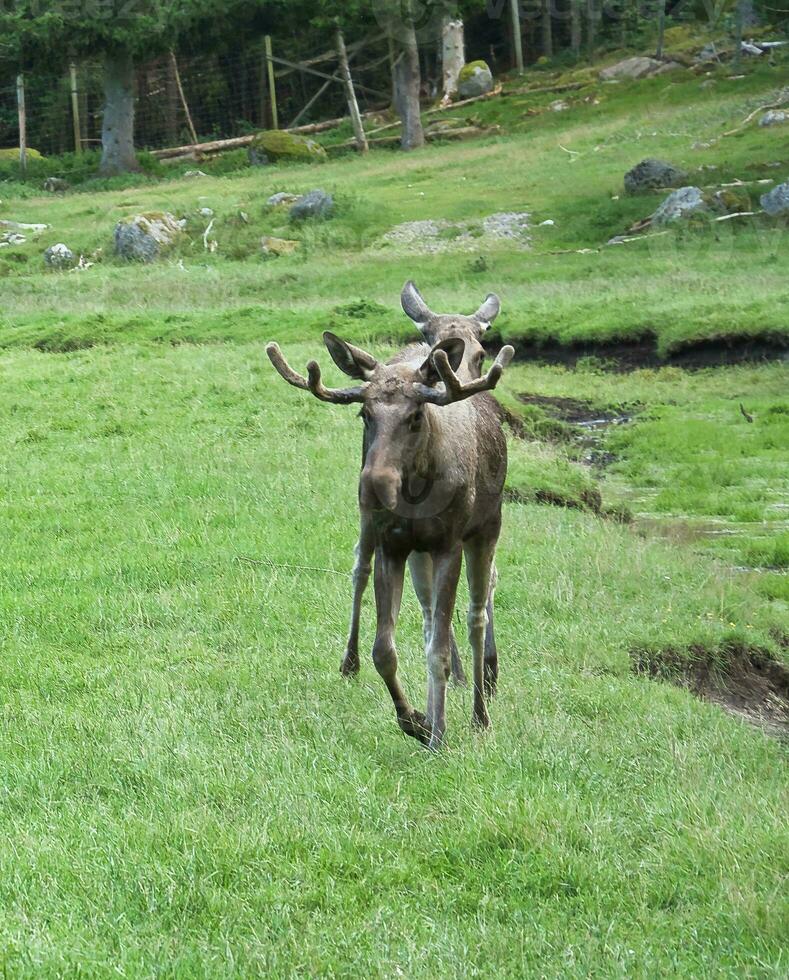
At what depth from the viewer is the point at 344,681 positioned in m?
7.96

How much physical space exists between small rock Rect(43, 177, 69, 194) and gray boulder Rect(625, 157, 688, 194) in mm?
20014

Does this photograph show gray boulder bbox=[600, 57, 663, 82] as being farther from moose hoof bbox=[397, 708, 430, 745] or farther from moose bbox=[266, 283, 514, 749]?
moose hoof bbox=[397, 708, 430, 745]

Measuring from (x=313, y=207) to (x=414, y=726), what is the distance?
1103 inches

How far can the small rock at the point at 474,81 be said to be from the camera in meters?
50.7

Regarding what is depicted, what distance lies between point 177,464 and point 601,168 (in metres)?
24.0

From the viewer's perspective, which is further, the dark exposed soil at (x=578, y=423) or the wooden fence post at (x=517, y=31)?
the wooden fence post at (x=517, y=31)

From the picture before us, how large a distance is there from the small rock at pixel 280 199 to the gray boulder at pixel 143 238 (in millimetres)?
2951

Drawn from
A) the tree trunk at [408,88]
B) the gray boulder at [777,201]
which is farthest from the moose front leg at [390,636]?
the tree trunk at [408,88]

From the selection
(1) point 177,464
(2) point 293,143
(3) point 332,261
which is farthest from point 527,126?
(1) point 177,464

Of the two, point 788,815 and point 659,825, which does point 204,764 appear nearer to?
point 659,825

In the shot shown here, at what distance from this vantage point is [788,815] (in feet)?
20.7

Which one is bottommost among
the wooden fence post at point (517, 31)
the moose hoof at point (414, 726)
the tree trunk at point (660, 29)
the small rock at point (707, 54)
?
the moose hoof at point (414, 726)

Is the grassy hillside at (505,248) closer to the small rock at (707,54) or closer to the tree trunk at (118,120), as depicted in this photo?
the small rock at (707,54)

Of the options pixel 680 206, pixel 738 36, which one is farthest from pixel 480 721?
pixel 738 36
